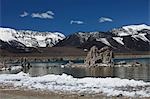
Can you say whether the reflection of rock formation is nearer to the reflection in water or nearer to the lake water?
the lake water

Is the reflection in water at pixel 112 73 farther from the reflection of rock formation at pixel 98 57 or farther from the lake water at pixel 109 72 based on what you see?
the reflection of rock formation at pixel 98 57

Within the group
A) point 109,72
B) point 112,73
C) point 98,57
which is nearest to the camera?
point 112,73

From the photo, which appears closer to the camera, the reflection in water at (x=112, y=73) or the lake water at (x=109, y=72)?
the reflection in water at (x=112, y=73)

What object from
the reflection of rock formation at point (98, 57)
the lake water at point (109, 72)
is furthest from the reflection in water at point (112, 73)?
the reflection of rock formation at point (98, 57)

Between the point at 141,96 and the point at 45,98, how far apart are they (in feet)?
17.1

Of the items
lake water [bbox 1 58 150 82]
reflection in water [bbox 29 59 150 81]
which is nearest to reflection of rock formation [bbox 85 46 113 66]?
lake water [bbox 1 58 150 82]

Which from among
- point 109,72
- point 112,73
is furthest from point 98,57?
point 112,73

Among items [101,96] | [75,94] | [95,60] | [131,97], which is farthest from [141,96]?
[95,60]

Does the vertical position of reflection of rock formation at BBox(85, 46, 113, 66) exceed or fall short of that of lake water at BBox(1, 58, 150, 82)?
it exceeds it

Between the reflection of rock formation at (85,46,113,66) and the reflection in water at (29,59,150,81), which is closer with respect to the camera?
the reflection in water at (29,59,150,81)

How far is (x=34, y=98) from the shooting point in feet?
67.1

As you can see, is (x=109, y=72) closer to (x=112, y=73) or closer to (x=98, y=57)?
(x=112, y=73)

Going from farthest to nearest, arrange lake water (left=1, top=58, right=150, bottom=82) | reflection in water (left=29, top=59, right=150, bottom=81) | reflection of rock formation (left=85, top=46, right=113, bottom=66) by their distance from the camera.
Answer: reflection of rock formation (left=85, top=46, right=113, bottom=66) < lake water (left=1, top=58, right=150, bottom=82) < reflection in water (left=29, top=59, right=150, bottom=81)

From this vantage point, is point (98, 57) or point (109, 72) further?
point (98, 57)
